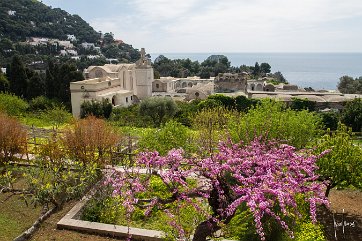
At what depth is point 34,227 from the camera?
9828 millimetres

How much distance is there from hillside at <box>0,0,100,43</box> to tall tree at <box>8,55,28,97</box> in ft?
249

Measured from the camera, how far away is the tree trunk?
9263 mm

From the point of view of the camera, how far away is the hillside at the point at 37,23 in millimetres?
117312

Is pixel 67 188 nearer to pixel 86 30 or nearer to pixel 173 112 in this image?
pixel 173 112

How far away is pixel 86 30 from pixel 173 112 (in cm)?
14813

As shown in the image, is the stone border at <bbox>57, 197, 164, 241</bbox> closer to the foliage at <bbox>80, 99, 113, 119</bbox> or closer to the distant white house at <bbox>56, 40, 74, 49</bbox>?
the foliage at <bbox>80, 99, 113, 119</bbox>

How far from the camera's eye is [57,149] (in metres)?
12.8

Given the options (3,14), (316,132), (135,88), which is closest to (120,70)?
(135,88)

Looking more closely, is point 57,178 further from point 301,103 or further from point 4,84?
point 4,84

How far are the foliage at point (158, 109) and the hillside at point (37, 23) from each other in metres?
91.9

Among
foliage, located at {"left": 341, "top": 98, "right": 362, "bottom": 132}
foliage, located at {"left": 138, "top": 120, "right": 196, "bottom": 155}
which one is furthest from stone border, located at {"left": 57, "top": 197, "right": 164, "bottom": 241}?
foliage, located at {"left": 341, "top": 98, "right": 362, "bottom": 132}

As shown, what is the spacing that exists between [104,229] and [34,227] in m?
1.99

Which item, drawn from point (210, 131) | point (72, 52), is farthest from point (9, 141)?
point (72, 52)

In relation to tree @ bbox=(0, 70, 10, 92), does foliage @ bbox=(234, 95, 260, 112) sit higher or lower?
lower
